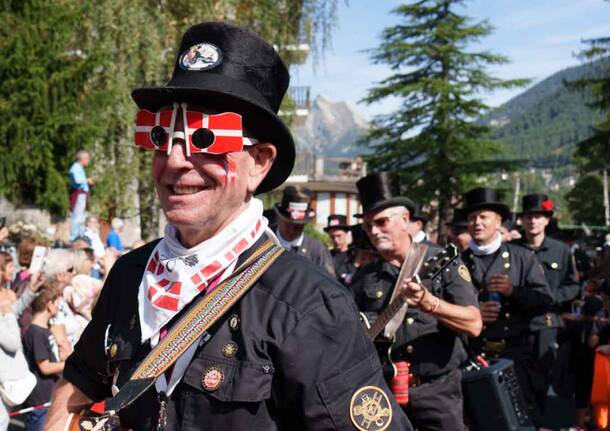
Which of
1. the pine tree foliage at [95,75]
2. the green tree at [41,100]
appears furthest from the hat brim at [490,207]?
the green tree at [41,100]

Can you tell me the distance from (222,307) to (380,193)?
343 cm

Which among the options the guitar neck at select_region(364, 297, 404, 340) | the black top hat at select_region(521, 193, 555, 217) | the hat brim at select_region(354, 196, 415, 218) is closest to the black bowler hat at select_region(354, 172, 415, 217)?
the hat brim at select_region(354, 196, 415, 218)

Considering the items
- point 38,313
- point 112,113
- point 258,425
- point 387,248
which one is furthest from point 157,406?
point 112,113

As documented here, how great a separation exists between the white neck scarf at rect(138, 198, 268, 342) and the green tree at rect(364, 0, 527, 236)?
3482cm

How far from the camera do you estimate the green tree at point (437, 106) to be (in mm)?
37438

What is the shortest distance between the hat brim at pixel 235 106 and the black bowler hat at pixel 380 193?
2.85 meters

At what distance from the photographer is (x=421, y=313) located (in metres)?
5.06

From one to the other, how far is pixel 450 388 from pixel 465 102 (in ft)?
113

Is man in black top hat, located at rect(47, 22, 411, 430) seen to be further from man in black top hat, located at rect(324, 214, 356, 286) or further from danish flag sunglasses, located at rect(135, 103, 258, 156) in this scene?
man in black top hat, located at rect(324, 214, 356, 286)

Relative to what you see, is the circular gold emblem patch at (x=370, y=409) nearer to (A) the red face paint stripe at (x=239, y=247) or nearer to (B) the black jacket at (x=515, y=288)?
(A) the red face paint stripe at (x=239, y=247)

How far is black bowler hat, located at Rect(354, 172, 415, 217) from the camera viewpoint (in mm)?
5419

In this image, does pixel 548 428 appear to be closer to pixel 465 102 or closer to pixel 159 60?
pixel 159 60

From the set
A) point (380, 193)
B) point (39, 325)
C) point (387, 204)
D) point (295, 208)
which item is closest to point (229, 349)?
point (387, 204)

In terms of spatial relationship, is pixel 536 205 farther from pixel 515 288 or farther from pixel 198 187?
pixel 198 187
